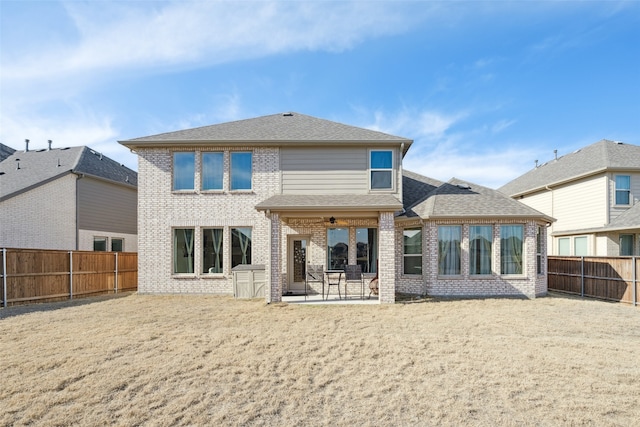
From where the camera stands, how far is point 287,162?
12516 mm

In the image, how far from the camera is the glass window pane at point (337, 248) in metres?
12.4

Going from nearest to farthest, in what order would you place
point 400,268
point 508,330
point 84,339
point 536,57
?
point 84,339 < point 508,330 < point 400,268 < point 536,57

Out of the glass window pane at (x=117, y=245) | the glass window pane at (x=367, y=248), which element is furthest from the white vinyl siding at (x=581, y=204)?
the glass window pane at (x=117, y=245)

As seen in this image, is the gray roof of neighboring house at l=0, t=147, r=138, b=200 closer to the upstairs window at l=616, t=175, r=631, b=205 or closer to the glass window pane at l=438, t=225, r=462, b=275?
the glass window pane at l=438, t=225, r=462, b=275

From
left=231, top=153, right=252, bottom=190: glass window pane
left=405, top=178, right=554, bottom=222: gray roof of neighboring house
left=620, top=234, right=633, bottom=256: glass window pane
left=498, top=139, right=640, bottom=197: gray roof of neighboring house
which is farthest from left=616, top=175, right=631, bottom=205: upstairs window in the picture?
left=231, top=153, right=252, bottom=190: glass window pane

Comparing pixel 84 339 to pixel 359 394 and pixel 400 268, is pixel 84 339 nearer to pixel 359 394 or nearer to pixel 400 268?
pixel 359 394

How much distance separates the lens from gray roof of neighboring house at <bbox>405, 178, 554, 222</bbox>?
444 inches

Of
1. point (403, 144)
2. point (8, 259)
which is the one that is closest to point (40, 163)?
point (8, 259)

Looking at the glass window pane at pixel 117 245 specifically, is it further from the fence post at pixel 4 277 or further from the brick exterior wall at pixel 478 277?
the brick exterior wall at pixel 478 277

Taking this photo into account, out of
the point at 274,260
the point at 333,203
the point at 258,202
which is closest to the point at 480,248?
the point at 333,203

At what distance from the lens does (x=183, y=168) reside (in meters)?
12.6

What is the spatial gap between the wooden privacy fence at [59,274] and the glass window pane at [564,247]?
2243cm

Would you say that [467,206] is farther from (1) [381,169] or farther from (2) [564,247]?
(2) [564,247]

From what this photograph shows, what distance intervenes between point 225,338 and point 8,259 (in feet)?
27.8
